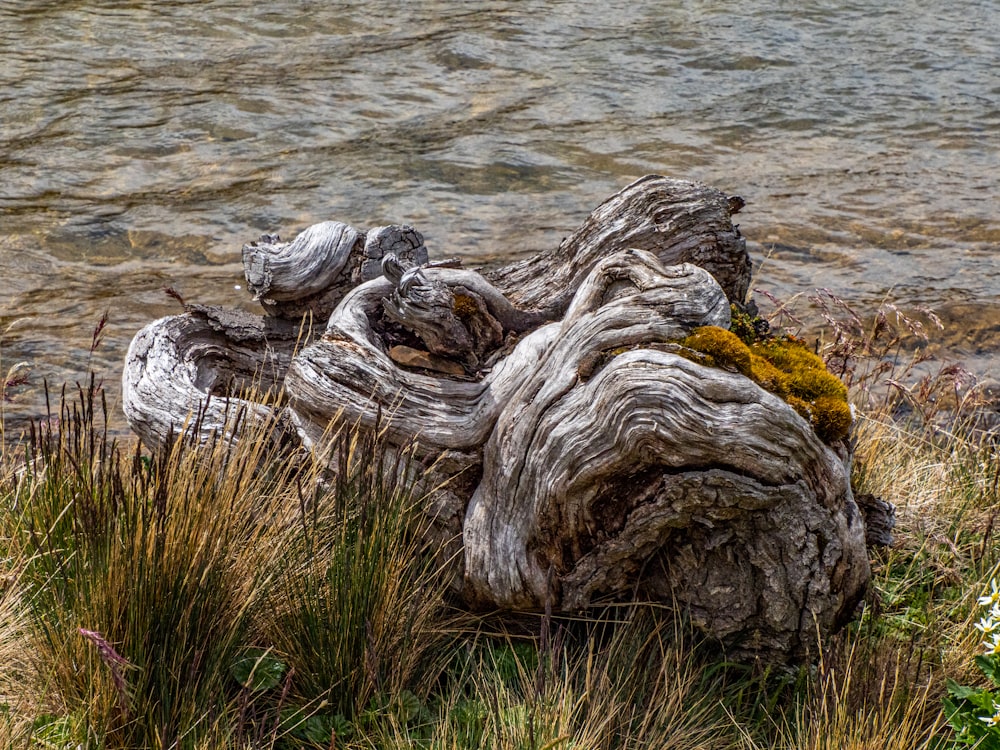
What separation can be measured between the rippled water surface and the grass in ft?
11.4

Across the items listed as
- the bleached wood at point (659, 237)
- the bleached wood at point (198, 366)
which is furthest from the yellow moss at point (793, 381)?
the bleached wood at point (198, 366)

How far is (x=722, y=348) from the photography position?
3.64 metres

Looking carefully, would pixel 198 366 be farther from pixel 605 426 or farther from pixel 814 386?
pixel 814 386

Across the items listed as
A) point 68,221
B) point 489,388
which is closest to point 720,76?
point 68,221

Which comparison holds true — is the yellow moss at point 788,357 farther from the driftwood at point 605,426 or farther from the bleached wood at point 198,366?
the bleached wood at point 198,366

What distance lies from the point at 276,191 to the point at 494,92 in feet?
12.6

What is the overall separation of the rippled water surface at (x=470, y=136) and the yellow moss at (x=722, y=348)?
4222 mm

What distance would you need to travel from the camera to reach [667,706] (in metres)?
3.36

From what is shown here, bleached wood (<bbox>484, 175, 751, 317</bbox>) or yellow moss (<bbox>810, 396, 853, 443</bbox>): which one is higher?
bleached wood (<bbox>484, 175, 751, 317</bbox>)

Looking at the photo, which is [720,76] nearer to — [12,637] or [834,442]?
[834,442]

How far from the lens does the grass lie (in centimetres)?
290

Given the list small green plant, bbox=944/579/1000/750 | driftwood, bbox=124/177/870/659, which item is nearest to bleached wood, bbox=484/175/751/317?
driftwood, bbox=124/177/870/659

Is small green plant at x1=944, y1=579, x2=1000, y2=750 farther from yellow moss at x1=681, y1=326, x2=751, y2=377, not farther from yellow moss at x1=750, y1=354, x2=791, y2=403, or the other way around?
yellow moss at x1=681, y1=326, x2=751, y2=377

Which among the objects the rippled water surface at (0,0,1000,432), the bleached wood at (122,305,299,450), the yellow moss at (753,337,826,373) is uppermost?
the yellow moss at (753,337,826,373)
